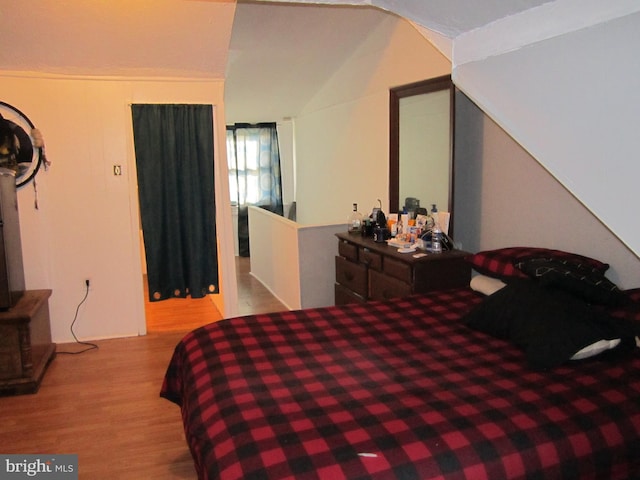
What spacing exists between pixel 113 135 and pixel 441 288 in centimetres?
264

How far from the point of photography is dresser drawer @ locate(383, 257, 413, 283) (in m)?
3.16

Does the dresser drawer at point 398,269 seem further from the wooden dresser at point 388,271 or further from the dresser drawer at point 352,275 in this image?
the dresser drawer at point 352,275

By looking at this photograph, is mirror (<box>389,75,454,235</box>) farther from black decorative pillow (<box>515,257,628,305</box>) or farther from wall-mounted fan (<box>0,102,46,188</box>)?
wall-mounted fan (<box>0,102,46,188</box>)

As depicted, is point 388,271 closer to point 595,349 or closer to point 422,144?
point 422,144

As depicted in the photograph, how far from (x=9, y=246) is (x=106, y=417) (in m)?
1.30

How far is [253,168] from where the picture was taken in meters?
6.98

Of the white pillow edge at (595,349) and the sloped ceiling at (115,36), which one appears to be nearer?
the white pillow edge at (595,349)

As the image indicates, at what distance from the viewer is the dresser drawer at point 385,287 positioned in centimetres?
323

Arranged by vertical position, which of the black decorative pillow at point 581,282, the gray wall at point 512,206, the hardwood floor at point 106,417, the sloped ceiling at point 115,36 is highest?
the sloped ceiling at point 115,36

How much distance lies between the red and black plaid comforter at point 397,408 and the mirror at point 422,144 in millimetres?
1428

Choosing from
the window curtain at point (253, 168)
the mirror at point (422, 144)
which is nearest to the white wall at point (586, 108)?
the mirror at point (422, 144)

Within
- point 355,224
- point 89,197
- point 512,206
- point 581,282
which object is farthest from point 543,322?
point 89,197

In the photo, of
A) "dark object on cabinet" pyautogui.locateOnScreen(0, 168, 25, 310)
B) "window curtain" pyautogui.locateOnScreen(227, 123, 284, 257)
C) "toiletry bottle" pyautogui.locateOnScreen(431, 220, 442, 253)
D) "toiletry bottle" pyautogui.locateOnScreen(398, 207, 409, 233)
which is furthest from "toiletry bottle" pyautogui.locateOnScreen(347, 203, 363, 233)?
"window curtain" pyautogui.locateOnScreen(227, 123, 284, 257)

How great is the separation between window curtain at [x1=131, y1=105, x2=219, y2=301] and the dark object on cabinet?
0.85m
